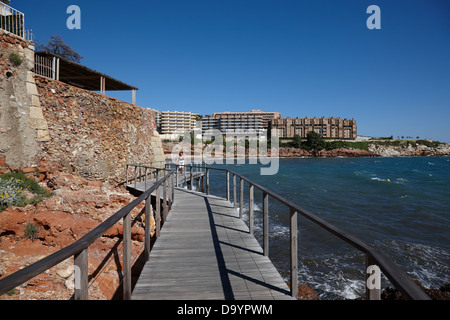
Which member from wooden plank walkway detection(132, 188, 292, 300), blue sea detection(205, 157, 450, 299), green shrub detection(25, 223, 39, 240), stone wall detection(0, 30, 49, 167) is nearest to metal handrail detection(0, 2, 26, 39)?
stone wall detection(0, 30, 49, 167)

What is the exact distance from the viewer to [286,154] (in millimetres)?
90188

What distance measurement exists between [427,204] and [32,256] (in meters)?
22.9

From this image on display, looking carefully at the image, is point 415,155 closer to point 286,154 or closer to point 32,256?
point 286,154

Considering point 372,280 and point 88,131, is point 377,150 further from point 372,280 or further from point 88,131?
point 372,280

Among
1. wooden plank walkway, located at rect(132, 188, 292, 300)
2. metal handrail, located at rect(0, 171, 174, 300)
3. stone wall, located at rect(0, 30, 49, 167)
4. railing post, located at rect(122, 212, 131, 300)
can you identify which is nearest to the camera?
metal handrail, located at rect(0, 171, 174, 300)

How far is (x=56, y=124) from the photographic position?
10547 mm

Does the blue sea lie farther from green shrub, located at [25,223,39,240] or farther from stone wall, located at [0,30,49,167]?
stone wall, located at [0,30,49,167]

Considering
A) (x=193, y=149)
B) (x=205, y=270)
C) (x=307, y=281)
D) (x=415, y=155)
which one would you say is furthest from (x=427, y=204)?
(x=415, y=155)

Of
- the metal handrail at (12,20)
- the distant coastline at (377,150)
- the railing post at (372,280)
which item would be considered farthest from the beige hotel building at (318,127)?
the railing post at (372,280)

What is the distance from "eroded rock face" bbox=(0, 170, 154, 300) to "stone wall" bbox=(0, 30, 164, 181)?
1142mm

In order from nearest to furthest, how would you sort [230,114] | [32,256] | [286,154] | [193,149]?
[32,256] < [193,149] < [286,154] < [230,114]

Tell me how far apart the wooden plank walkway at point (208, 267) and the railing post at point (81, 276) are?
1.31 meters

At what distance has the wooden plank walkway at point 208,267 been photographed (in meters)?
2.98

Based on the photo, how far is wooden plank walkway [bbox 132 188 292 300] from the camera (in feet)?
9.79
